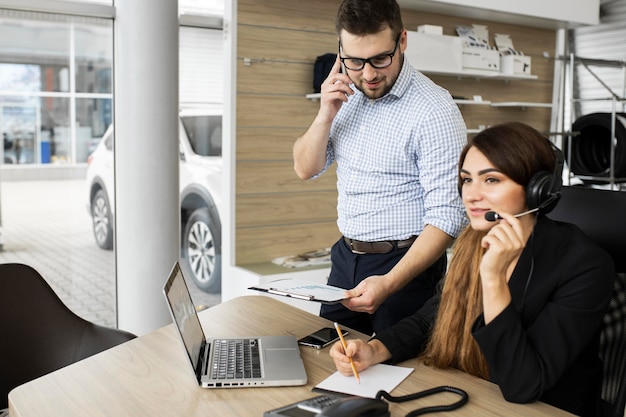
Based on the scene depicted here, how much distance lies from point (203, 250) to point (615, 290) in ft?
10.1

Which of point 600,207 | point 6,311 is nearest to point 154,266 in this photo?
point 6,311

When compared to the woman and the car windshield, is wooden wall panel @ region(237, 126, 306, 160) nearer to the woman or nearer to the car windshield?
the car windshield

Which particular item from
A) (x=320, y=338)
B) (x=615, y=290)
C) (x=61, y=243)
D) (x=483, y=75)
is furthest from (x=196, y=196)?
(x=615, y=290)

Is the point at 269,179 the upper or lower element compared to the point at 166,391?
upper

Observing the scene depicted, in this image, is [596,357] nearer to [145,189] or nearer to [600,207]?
[600,207]

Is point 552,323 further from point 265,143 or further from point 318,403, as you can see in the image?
point 265,143

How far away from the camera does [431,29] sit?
15.3 ft

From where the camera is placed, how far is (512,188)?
1.62m

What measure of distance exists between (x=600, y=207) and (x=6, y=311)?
181cm

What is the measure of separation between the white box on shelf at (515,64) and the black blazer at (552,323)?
12.2ft

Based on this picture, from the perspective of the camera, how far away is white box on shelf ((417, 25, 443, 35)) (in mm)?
4660

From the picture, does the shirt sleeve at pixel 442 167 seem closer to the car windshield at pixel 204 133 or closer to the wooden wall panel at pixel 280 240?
the wooden wall panel at pixel 280 240

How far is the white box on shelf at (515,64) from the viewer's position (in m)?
5.13

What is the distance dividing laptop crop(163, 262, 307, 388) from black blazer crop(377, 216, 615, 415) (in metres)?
0.46
